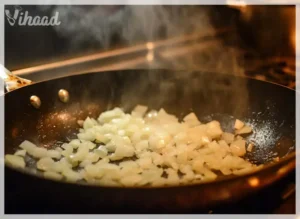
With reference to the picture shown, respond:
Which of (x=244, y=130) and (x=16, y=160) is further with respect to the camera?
(x=244, y=130)

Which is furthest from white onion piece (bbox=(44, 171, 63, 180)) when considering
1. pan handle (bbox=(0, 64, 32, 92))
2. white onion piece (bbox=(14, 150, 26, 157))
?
pan handle (bbox=(0, 64, 32, 92))

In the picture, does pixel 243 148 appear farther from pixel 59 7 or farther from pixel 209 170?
pixel 59 7

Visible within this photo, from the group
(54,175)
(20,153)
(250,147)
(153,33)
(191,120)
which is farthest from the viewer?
(153,33)

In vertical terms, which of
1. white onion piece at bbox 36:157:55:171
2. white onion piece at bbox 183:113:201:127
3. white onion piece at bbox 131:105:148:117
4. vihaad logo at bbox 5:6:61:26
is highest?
vihaad logo at bbox 5:6:61:26

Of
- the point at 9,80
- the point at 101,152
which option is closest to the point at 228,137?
the point at 101,152

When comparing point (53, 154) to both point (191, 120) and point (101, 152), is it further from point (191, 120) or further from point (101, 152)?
point (191, 120)

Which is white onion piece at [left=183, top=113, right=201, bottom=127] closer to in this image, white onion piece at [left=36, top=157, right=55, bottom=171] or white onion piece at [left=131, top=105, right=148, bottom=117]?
white onion piece at [left=131, top=105, right=148, bottom=117]

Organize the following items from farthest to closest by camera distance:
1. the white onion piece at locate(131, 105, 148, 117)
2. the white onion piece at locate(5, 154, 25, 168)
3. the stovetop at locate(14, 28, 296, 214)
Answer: the stovetop at locate(14, 28, 296, 214) < the white onion piece at locate(131, 105, 148, 117) < the white onion piece at locate(5, 154, 25, 168)

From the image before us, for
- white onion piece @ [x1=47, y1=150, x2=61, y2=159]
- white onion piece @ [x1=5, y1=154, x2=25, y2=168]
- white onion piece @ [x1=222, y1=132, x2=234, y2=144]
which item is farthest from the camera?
white onion piece @ [x1=222, y1=132, x2=234, y2=144]
